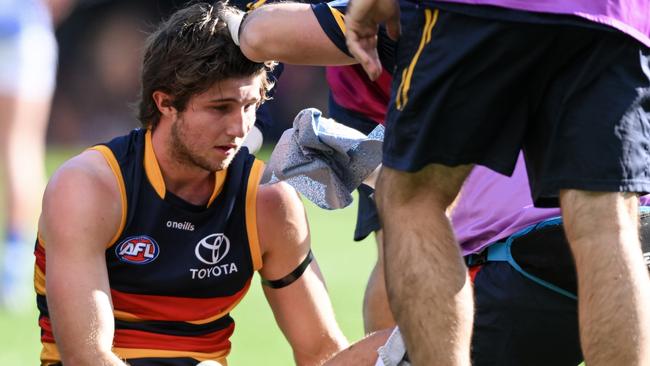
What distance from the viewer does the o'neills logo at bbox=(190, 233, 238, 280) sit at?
4031mm

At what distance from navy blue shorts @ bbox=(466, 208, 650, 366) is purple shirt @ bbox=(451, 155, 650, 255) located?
0.06 m

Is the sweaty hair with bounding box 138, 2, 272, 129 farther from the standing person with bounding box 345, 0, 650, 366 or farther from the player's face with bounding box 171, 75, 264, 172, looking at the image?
the standing person with bounding box 345, 0, 650, 366

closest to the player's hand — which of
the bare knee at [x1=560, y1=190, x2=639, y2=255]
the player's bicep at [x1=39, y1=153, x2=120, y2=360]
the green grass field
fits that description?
the bare knee at [x1=560, y1=190, x2=639, y2=255]

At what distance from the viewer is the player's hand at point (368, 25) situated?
3320 millimetres

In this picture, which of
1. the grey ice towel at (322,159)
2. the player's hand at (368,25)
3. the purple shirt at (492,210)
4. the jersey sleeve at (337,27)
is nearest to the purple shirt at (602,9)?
the player's hand at (368,25)

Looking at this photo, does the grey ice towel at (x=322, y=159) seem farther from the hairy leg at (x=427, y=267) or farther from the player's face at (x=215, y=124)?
the hairy leg at (x=427, y=267)

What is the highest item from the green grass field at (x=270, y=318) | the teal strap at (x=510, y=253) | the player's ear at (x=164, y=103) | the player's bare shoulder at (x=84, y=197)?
the player's ear at (x=164, y=103)

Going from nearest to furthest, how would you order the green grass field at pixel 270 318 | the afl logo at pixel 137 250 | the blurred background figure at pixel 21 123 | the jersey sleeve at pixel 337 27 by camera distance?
the jersey sleeve at pixel 337 27 → the afl logo at pixel 137 250 → the green grass field at pixel 270 318 → the blurred background figure at pixel 21 123

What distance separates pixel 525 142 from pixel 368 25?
0.50m

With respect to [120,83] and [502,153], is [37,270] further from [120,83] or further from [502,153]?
[120,83]

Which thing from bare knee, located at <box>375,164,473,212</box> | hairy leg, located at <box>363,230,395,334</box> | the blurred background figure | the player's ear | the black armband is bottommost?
the blurred background figure

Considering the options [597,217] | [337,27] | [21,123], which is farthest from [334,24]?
[21,123]

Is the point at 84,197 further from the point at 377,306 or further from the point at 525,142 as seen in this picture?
the point at 377,306

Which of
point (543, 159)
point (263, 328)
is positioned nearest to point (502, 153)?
point (543, 159)
